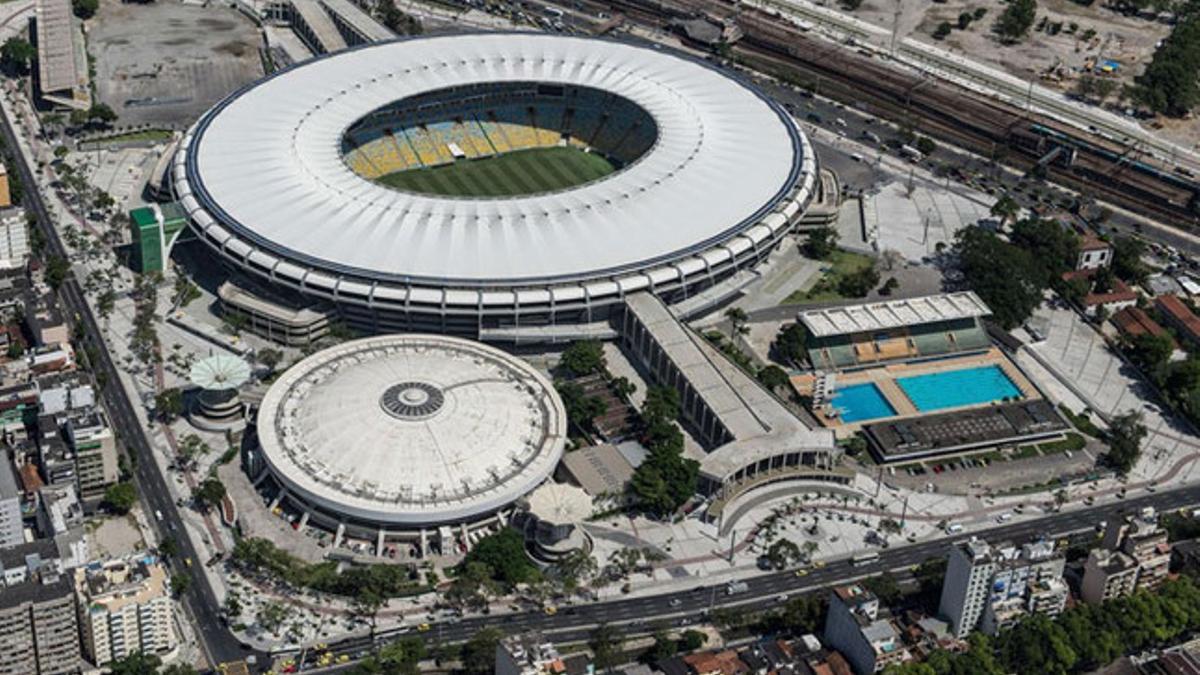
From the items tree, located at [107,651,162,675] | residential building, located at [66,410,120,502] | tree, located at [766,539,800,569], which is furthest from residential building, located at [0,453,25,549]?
tree, located at [766,539,800,569]

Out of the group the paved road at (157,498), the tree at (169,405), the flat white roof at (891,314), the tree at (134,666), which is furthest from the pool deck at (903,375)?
the tree at (134,666)

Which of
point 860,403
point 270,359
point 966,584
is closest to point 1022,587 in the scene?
point 966,584

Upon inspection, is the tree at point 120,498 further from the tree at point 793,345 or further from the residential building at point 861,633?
the tree at point 793,345

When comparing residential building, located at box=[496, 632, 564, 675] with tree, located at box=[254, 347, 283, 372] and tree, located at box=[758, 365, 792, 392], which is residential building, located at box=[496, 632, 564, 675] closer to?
tree, located at box=[758, 365, 792, 392]

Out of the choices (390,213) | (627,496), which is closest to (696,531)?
(627,496)

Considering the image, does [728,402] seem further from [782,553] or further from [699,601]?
Result: [699,601]
